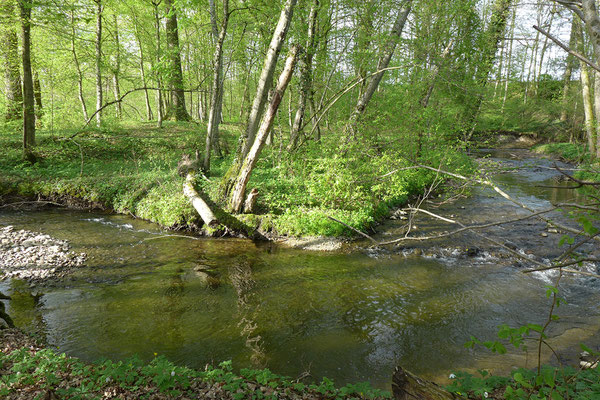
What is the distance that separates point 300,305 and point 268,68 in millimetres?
5987

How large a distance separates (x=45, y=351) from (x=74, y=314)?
1880 millimetres

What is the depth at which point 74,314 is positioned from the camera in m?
5.37

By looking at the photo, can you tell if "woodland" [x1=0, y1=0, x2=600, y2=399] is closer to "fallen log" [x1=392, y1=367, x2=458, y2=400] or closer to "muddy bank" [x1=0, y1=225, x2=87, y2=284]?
"muddy bank" [x1=0, y1=225, x2=87, y2=284]

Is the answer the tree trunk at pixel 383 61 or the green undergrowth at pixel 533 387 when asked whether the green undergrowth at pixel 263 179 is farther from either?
the green undergrowth at pixel 533 387

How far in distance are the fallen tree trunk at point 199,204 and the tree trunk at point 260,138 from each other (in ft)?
2.56

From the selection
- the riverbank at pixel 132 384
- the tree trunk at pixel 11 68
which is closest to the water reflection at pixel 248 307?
the riverbank at pixel 132 384

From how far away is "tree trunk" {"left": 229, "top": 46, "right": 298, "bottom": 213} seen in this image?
8.38 meters

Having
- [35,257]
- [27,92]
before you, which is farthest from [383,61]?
[27,92]

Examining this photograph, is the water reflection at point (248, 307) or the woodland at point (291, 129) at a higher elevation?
the woodland at point (291, 129)

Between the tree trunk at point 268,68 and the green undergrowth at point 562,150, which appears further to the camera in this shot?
the green undergrowth at point 562,150

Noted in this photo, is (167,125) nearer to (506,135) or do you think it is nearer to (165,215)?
(165,215)

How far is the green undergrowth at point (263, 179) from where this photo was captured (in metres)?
9.20

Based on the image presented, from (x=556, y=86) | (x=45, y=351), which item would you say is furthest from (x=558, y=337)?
(x=556, y=86)

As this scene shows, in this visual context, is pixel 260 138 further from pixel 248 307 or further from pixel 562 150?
pixel 562 150
